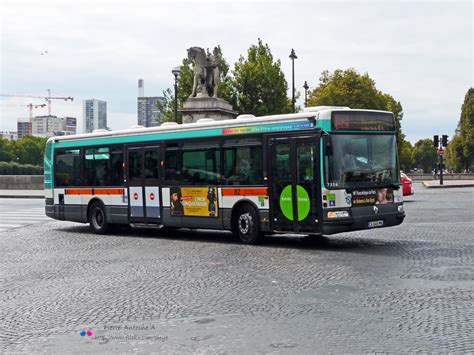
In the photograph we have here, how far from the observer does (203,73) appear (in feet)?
118

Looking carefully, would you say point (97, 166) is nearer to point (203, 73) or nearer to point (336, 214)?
point (336, 214)

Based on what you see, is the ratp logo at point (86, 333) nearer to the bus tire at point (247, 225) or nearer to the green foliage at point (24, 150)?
the bus tire at point (247, 225)

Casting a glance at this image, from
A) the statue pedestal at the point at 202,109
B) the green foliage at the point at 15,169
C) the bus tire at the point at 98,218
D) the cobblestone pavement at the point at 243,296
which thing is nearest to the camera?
the cobblestone pavement at the point at 243,296

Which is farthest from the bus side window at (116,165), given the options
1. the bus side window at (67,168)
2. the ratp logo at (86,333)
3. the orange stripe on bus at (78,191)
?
the ratp logo at (86,333)

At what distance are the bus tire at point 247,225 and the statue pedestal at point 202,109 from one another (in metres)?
19.2

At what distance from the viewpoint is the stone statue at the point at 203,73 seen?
35.8 metres

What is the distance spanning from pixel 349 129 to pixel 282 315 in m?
6.81

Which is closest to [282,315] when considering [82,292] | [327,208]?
[82,292]

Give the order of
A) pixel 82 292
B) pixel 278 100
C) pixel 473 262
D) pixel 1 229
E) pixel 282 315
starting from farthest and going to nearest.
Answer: pixel 278 100, pixel 1 229, pixel 473 262, pixel 82 292, pixel 282 315

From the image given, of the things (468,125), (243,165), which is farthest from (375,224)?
(468,125)

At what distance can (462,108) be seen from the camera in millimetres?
104562

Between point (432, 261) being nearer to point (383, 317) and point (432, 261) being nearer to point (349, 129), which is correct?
point (349, 129)

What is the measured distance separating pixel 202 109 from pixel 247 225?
1982 cm

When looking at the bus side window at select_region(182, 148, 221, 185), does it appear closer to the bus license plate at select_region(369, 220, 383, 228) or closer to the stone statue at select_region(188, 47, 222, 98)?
the bus license plate at select_region(369, 220, 383, 228)
